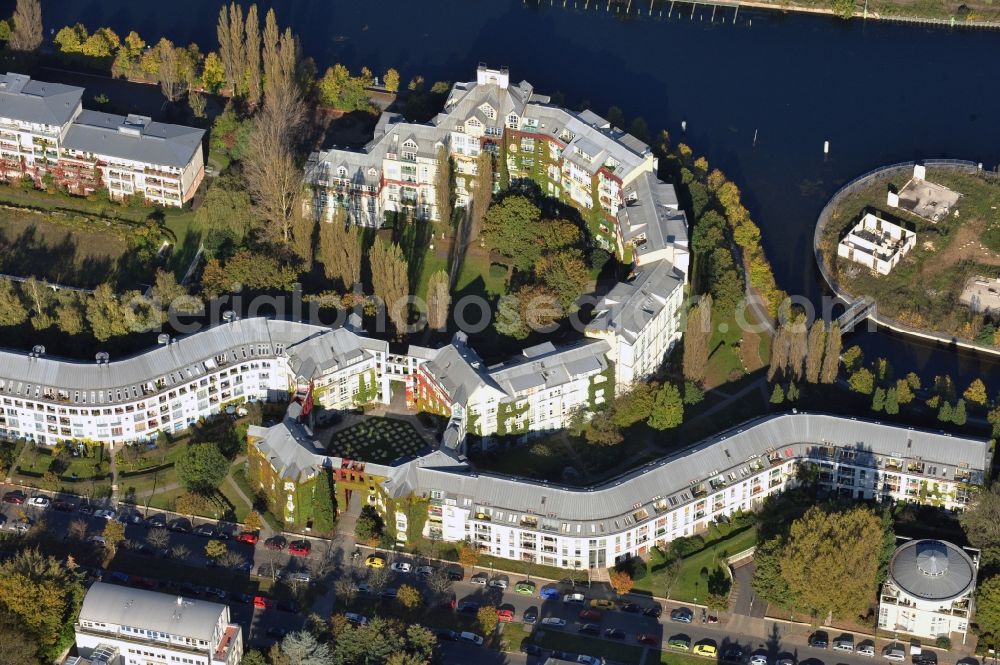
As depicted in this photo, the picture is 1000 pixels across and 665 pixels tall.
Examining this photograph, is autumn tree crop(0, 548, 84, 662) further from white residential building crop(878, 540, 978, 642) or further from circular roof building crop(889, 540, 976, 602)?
circular roof building crop(889, 540, 976, 602)

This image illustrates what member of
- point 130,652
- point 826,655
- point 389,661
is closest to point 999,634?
point 826,655

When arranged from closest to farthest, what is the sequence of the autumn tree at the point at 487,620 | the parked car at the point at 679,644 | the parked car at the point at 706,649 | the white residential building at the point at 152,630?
the white residential building at the point at 152,630 → the parked car at the point at 706,649 → the parked car at the point at 679,644 → the autumn tree at the point at 487,620

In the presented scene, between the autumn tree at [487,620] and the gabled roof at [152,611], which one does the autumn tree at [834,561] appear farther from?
the gabled roof at [152,611]

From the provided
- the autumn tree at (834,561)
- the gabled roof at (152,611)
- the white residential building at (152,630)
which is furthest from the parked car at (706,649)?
the gabled roof at (152,611)

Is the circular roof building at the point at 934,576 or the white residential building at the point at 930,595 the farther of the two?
the circular roof building at the point at 934,576

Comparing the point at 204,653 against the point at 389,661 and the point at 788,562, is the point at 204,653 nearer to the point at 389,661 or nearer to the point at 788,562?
the point at 389,661

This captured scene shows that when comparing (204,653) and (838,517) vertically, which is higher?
(838,517)
